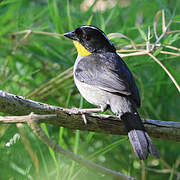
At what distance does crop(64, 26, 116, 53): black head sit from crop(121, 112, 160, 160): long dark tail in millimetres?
1119

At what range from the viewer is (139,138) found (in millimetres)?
2627

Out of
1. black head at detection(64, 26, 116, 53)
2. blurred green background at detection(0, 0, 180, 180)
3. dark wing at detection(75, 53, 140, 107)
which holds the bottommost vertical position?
blurred green background at detection(0, 0, 180, 180)

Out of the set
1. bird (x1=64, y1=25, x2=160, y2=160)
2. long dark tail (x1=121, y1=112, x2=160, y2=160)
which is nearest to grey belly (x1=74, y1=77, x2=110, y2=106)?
bird (x1=64, y1=25, x2=160, y2=160)

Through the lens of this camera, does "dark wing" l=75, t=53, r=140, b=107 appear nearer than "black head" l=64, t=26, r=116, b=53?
Yes

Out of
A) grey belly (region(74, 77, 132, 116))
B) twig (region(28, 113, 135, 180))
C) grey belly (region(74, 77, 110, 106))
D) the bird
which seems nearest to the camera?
twig (region(28, 113, 135, 180))

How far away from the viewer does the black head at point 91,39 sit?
11.8ft

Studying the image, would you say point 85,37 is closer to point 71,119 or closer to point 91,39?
point 91,39

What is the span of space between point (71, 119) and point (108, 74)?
2.22 feet

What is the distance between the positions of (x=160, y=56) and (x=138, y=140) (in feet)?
4.59

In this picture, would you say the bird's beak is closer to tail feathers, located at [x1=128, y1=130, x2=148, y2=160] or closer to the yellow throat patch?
the yellow throat patch

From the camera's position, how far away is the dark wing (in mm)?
2967

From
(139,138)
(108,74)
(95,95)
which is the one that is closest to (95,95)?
(95,95)

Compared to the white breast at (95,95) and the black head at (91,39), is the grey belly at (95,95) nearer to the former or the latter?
the white breast at (95,95)

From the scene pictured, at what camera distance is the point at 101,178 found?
306 cm
